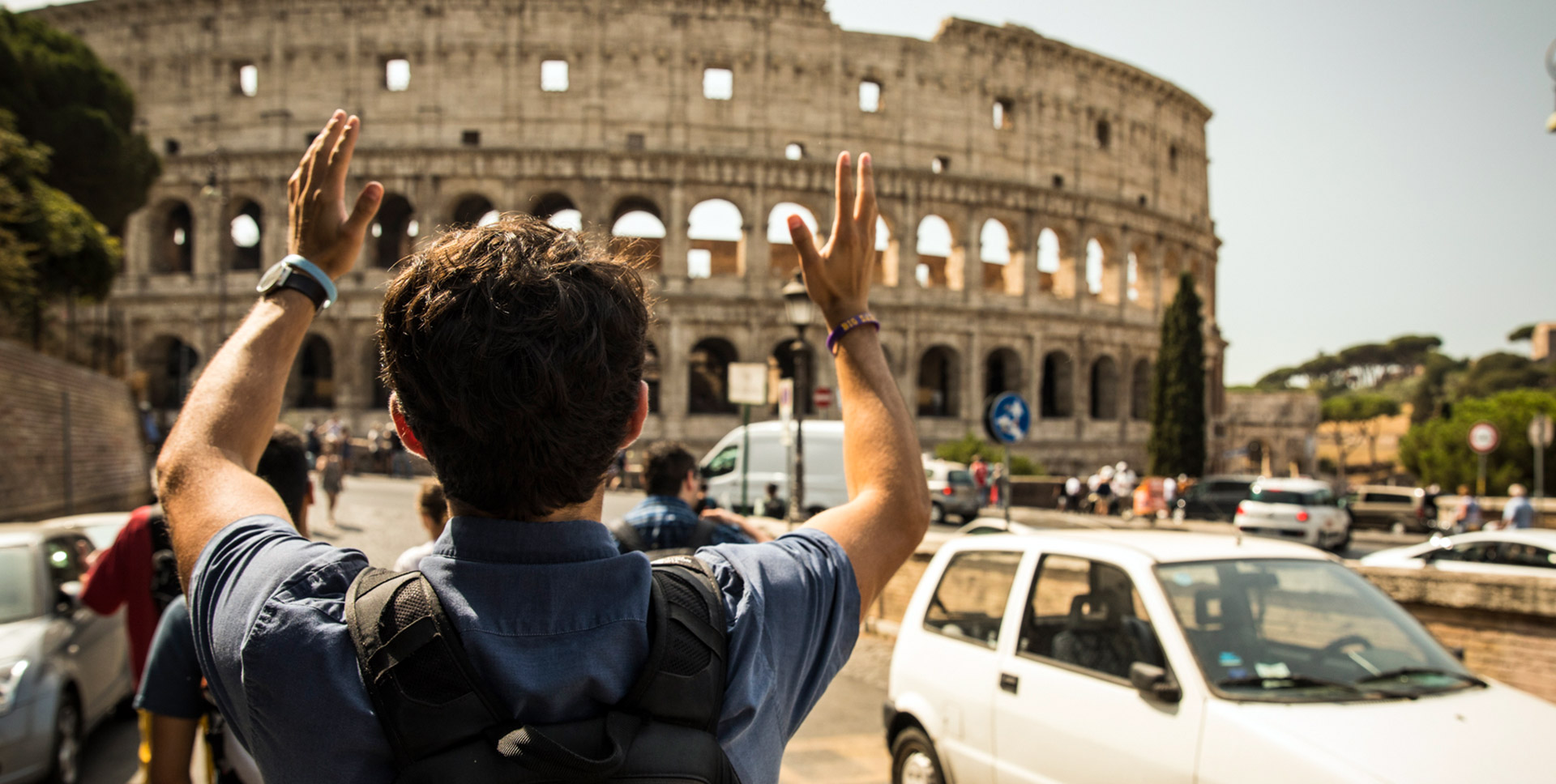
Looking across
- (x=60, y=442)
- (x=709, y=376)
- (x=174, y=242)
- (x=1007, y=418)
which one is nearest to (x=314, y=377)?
(x=174, y=242)

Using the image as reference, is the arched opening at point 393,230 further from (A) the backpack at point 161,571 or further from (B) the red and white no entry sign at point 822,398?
(A) the backpack at point 161,571

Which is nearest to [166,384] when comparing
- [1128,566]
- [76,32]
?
[76,32]

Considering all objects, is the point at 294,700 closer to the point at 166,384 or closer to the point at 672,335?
the point at 672,335

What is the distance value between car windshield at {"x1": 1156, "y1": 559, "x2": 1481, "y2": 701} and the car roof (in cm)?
4

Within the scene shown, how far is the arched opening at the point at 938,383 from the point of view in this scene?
34719 mm

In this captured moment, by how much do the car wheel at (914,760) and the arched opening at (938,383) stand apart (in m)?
29.7

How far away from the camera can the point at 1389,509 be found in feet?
81.4

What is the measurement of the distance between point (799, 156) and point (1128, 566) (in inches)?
1208

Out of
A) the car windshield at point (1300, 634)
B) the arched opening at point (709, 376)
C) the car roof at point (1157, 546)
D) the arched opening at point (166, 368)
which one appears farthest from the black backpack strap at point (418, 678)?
the arched opening at point (166, 368)

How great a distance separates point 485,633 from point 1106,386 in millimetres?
39277

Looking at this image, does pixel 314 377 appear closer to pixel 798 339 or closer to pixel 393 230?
pixel 393 230

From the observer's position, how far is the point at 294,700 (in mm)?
1021

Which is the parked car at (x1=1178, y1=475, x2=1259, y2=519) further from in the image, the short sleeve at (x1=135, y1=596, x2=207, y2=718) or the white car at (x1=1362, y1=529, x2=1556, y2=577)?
the short sleeve at (x1=135, y1=596, x2=207, y2=718)

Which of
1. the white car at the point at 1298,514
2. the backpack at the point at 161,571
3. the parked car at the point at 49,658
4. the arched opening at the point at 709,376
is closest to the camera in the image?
the backpack at the point at 161,571
